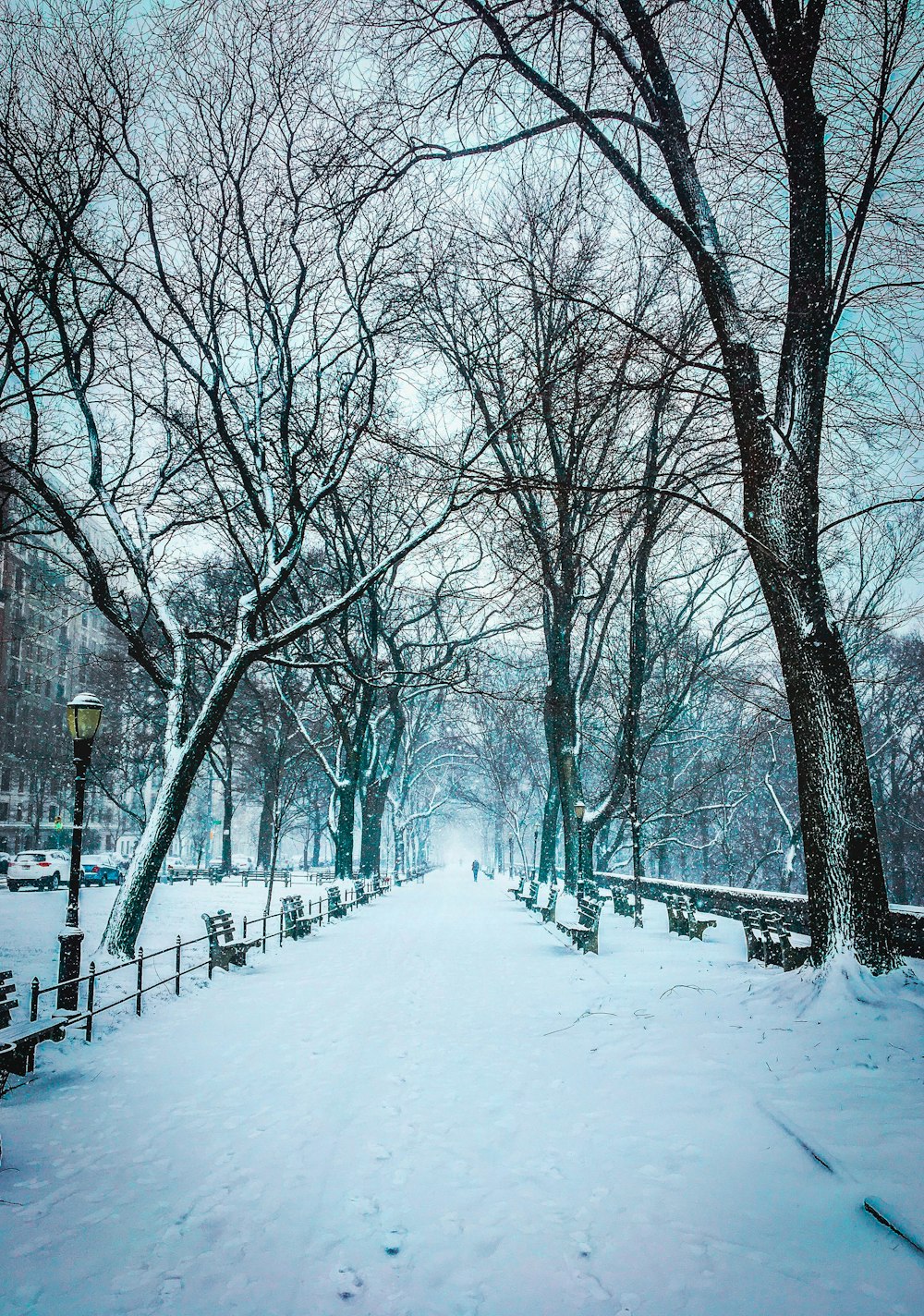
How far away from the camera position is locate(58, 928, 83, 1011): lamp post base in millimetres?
7387

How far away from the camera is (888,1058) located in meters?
5.27

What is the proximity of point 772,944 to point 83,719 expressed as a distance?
948 cm

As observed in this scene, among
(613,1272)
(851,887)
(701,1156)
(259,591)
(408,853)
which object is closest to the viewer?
(613,1272)

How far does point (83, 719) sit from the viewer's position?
9.28m

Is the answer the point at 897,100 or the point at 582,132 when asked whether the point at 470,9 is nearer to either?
the point at 582,132

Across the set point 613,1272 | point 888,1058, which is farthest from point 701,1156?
point 888,1058

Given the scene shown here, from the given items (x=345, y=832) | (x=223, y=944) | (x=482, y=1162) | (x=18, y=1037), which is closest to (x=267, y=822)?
(x=345, y=832)

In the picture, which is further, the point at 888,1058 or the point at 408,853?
the point at 408,853

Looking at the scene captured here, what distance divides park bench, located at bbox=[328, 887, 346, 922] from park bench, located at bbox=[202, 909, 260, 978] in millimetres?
7833

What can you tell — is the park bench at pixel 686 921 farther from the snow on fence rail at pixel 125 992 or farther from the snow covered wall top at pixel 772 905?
the snow on fence rail at pixel 125 992

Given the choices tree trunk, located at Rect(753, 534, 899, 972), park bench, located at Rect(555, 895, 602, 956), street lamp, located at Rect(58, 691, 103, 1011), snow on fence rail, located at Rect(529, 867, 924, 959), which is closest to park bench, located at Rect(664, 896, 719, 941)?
snow on fence rail, located at Rect(529, 867, 924, 959)

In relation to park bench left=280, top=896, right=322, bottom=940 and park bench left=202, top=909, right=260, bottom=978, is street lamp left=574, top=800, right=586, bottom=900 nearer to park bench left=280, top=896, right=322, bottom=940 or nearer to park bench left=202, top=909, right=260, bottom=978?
park bench left=280, top=896, right=322, bottom=940

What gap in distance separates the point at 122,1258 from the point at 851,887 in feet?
19.9

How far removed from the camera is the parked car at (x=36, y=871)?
31.7 m
